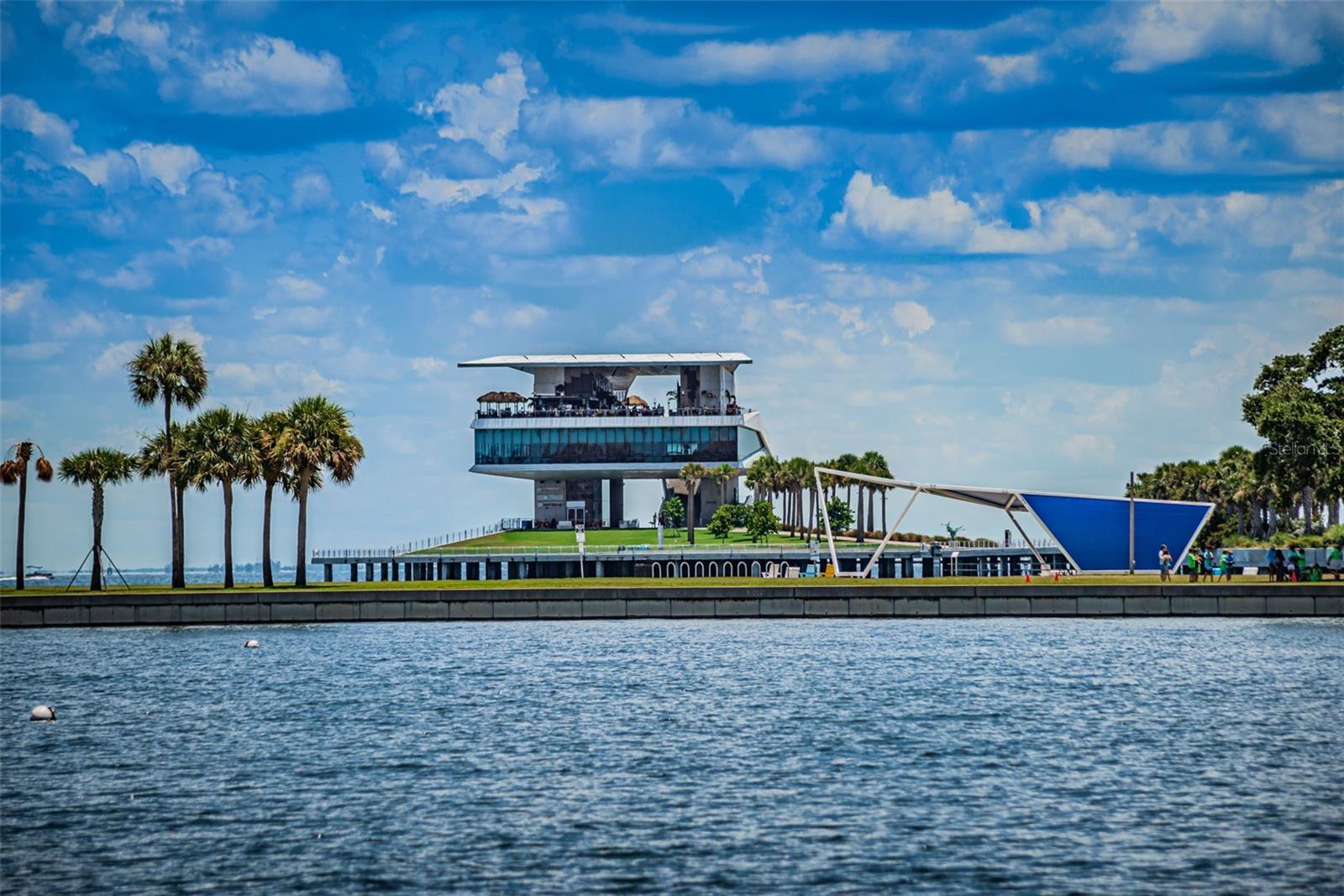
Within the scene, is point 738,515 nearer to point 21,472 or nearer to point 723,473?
point 723,473

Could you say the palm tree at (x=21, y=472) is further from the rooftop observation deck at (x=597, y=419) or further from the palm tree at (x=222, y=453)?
the rooftop observation deck at (x=597, y=419)

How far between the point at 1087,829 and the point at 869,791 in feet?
12.3

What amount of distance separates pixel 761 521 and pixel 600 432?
66.5 ft

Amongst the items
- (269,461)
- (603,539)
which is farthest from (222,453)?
(603,539)

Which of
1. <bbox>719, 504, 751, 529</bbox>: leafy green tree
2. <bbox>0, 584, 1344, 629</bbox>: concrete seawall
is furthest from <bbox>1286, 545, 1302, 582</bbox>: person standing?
<bbox>719, 504, 751, 529</bbox>: leafy green tree

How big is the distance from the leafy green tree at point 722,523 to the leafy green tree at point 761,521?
176 cm

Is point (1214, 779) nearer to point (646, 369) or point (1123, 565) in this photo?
→ point (1123, 565)

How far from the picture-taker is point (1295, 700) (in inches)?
1313

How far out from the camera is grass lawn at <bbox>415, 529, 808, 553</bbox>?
115 m

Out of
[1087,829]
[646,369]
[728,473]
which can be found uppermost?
[646,369]

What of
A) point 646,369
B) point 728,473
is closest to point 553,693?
point 728,473

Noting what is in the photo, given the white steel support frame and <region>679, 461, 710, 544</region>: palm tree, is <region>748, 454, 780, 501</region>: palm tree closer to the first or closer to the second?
<region>679, 461, 710, 544</region>: palm tree

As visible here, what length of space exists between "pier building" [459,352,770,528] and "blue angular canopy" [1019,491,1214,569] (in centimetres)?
5887

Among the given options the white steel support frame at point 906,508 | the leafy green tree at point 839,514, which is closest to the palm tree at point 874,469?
the leafy green tree at point 839,514
